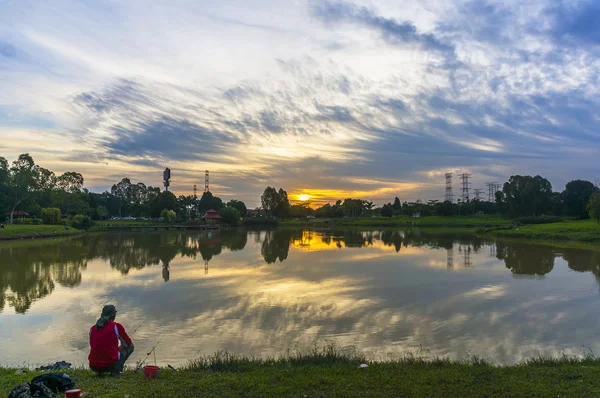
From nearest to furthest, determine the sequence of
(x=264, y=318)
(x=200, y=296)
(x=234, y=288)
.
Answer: (x=264, y=318)
(x=200, y=296)
(x=234, y=288)

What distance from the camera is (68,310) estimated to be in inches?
557

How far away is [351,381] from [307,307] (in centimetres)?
798

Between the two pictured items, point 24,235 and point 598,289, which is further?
point 24,235

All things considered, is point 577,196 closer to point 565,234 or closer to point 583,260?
point 565,234

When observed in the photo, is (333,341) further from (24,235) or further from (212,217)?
(212,217)

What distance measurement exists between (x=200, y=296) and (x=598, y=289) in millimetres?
17019

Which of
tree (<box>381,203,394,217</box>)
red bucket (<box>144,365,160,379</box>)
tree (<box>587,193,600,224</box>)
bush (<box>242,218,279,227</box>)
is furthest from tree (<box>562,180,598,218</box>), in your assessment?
red bucket (<box>144,365,160,379</box>)

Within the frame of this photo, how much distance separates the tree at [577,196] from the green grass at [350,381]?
83300 millimetres

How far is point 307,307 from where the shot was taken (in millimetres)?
14195

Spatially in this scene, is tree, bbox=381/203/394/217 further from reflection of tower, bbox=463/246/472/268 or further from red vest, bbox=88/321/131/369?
red vest, bbox=88/321/131/369

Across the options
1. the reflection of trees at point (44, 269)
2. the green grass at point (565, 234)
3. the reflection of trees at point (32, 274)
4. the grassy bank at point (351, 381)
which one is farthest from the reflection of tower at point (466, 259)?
the reflection of trees at point (32, 274)

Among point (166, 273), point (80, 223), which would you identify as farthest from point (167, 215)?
point (166, 273)

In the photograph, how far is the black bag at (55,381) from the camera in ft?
19.2

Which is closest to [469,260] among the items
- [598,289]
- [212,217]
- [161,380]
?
[598,289]
